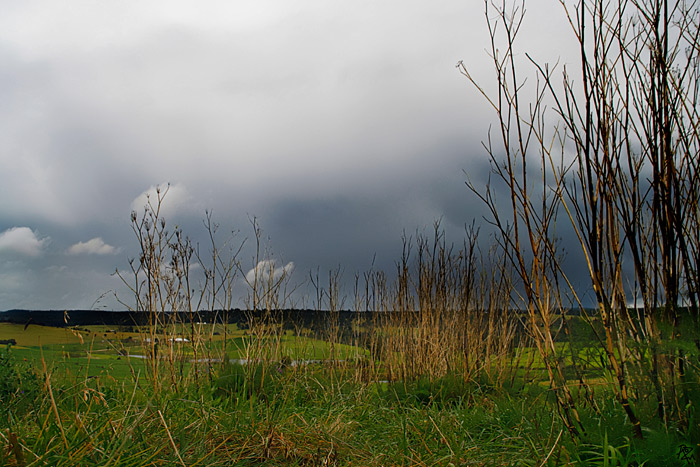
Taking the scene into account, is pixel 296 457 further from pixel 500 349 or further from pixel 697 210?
pixel 500 349

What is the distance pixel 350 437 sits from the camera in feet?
Answer: 8.78

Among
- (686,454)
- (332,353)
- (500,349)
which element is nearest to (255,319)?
(332,353)

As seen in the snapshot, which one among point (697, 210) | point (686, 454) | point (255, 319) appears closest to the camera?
point (686, 454)

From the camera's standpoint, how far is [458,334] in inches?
210

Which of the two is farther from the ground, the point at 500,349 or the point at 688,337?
the point at 688,337

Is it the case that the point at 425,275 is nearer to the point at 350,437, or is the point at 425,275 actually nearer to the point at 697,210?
the point at 350,437

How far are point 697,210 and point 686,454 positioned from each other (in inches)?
36.1

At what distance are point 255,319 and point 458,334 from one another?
2346 mm

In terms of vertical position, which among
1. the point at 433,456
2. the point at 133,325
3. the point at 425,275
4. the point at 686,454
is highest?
the point at 425,275

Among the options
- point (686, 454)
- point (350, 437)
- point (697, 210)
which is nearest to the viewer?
point (686, 454)

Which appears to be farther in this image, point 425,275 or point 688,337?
point 425,275

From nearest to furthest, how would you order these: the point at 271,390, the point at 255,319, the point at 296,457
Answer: the point at 296,457
the point at 271,390
the point at 255,319

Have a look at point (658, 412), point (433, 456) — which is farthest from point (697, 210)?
point (433, 456)

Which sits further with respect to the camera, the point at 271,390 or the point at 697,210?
the point at 271,390
